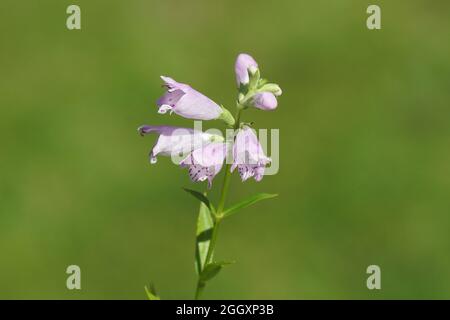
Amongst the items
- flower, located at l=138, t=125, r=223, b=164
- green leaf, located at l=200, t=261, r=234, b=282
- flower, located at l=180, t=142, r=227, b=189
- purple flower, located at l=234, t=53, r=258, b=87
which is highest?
purple flower, located at l=234, t=53, r=258, b=87

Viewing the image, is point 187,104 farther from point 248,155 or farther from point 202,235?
point 202,235

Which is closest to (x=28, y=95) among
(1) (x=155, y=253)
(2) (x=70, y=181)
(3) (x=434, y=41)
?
(2) (x=70, y=181)

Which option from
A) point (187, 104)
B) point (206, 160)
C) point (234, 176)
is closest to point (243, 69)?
point (187, 104)

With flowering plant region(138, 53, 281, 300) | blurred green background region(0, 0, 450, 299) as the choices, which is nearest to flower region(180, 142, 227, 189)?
flowering plant region(138, 53, 281, 300)

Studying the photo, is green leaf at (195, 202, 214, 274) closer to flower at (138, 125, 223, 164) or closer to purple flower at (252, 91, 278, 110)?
flower at (138, 125, 223, 164)

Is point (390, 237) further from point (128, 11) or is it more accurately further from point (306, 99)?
point (128, 11)

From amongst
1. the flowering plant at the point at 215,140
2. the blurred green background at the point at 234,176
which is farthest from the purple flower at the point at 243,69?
the blurred green background at the point at 234,176
